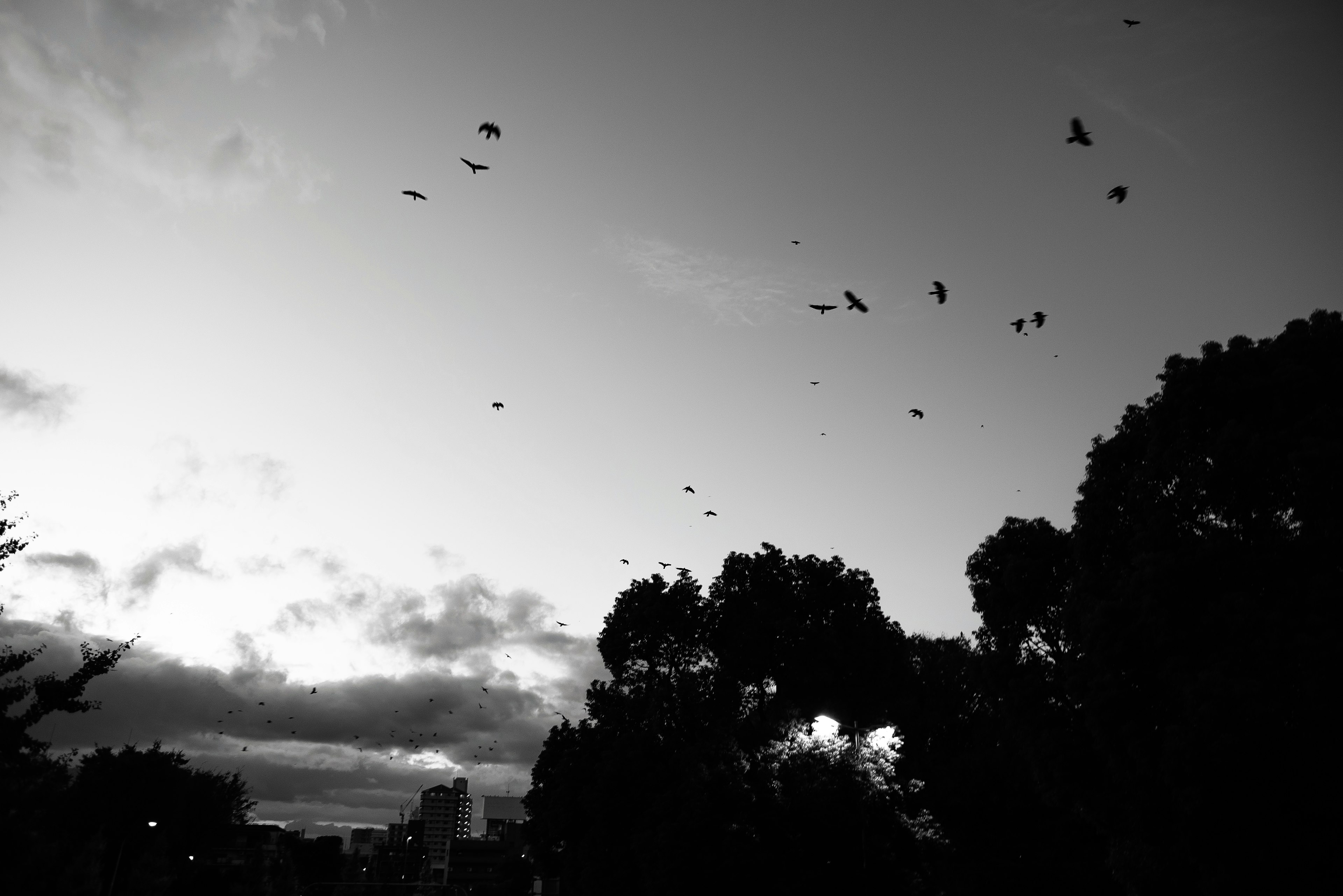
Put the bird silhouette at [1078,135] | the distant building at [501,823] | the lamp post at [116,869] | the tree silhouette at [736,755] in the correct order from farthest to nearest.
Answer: the distant building at [501,823] → the lamp post at [116,869] → the tree silhouette at [736,755] → the bird silhouette at [1078,135]

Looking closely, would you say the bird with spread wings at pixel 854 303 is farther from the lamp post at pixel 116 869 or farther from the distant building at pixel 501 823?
the distant building at pixel 501 823

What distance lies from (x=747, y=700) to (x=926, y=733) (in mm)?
11235

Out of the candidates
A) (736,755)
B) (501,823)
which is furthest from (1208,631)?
(501,823)

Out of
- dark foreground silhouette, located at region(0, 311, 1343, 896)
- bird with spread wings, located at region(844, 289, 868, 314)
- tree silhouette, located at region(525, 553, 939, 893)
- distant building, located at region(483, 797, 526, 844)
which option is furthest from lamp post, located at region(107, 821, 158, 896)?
distant building, located at region(483, 797, 526, 844)

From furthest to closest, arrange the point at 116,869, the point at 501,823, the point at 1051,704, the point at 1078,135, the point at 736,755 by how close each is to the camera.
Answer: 1. the point at 501,823
2. the point at 116,869
3. the point at 736,755
4. the point at 1051,704
5. the point at 1078,135

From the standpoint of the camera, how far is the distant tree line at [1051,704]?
16156 mm

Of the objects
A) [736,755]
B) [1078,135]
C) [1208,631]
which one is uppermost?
[1078,135]

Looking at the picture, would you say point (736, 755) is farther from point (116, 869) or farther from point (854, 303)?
point (116, 869)

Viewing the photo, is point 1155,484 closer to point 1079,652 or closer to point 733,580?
point 1079,652

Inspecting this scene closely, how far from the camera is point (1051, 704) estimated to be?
2161 cm

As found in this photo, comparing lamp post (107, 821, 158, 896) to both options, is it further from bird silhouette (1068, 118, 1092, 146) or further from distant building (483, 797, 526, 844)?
distant building (483, 797, 526, 844)

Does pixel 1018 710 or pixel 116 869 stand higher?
pixel 1018 710

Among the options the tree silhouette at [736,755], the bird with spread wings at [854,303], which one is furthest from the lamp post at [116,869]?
the bird with spread wings at [854,303]

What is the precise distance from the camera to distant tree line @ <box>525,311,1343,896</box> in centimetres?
1616
